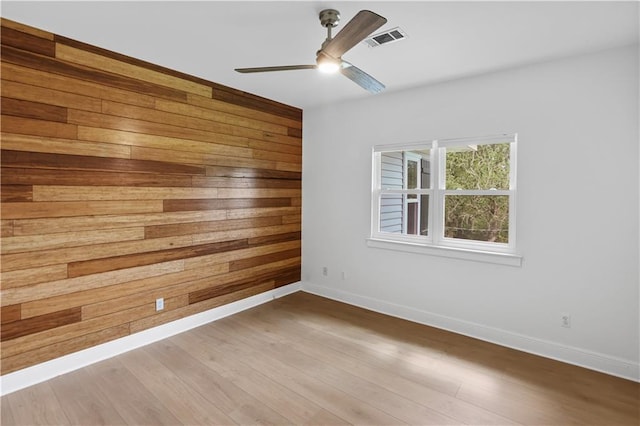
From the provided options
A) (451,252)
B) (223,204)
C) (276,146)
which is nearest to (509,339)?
(451,252)

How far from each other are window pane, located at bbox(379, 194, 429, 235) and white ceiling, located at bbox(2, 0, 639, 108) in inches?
56.0

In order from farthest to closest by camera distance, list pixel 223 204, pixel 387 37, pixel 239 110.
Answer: pixel 239 110 → pixel 223 204 → pixel 387 37

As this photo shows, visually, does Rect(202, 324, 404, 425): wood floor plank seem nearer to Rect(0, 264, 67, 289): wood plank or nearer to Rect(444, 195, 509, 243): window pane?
Rect(0, 264, 67, 289): wood plank

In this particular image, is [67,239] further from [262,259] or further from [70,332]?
[262,259]

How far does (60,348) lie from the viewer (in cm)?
265

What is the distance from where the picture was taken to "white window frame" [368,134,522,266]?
3219 millimetres

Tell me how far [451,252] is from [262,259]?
2.28 m

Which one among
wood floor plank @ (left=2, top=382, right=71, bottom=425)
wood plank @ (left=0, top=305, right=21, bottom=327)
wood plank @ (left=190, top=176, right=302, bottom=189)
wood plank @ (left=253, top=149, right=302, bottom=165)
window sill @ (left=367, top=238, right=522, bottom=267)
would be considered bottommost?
wood floor plank @ (left=2, top=382, right=71, bottom=425)

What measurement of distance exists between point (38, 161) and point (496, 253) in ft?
13.1

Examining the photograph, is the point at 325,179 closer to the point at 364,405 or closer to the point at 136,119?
the point at 136,119

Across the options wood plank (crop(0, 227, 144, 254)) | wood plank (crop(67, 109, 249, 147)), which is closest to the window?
wood plank (crop(67, 109, 249, 147))

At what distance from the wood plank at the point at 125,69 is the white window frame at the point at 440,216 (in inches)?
86.1

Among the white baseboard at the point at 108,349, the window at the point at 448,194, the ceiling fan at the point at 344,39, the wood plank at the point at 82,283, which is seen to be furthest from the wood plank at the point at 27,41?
the window at the point at 448,194

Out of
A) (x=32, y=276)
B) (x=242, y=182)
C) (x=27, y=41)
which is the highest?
(x=27, y=41)
